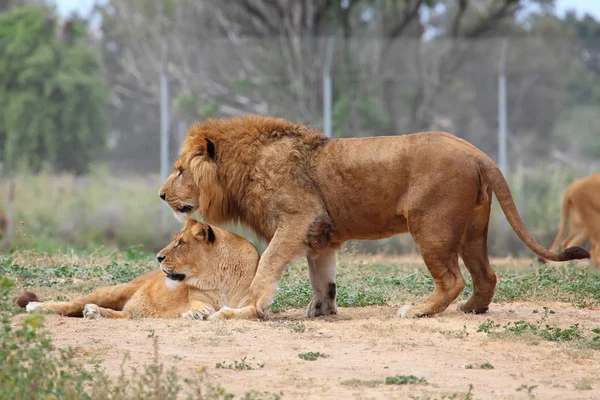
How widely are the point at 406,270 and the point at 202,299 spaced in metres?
3.34

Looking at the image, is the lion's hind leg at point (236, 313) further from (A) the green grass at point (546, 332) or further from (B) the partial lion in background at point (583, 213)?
(B) the partial lion in background at point (583, 213)

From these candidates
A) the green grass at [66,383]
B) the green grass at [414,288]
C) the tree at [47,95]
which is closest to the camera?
the green grass at [66,383]

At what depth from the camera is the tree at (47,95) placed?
59.5 feet

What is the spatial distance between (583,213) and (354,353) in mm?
8004

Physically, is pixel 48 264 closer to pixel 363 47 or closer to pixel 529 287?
pixel 529 287

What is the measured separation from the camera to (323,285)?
6.88 m

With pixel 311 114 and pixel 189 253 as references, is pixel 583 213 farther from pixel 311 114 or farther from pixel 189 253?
pixel 189 253

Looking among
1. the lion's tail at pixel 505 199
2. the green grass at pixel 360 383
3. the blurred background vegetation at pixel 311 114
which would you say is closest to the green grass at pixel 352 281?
the lion's tail at pixel 505 199

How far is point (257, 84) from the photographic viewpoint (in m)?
16.0

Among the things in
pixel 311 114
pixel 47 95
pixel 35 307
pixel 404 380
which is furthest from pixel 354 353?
pixel 47 95

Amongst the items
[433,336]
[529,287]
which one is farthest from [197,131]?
[529,287]

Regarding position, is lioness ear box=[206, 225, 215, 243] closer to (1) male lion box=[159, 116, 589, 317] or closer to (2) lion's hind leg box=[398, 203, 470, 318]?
(1) male lion box=[159, 116, 589, 317]

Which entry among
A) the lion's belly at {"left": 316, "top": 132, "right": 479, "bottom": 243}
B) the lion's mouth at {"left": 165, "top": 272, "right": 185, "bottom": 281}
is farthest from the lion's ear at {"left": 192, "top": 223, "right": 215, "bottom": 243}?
the lion's belly at {"left": 316, "top": 132, "right": 479, "bottom": 243}

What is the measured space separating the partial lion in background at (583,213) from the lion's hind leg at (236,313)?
6.79 metres
